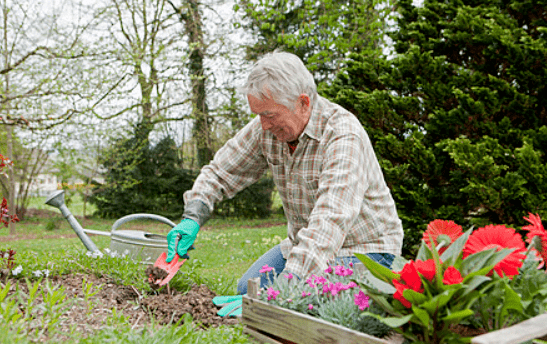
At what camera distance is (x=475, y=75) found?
4.12 m

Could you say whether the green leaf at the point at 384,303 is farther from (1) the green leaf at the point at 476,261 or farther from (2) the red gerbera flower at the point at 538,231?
(2) the red gerbera flower at the point at 538,231

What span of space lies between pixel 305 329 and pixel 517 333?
23.7 inches

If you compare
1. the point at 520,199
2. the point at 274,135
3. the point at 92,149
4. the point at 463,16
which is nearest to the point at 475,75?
the point at 463,16

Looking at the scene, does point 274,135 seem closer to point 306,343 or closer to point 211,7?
point 306,343

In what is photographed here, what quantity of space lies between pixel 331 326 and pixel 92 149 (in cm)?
1257

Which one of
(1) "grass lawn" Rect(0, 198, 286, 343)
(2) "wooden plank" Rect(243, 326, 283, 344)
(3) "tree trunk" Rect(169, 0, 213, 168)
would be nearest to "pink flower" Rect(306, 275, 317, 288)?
(2) "wooden plank" Rect(243, 326, 283, 344)

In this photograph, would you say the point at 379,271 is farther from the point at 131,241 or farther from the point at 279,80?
the point at 131,241

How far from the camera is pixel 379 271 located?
4.42 ft

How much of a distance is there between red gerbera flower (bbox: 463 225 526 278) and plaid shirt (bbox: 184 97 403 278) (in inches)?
23.4

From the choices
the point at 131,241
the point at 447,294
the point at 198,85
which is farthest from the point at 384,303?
the point at 198,85

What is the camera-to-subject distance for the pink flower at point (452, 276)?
120cm

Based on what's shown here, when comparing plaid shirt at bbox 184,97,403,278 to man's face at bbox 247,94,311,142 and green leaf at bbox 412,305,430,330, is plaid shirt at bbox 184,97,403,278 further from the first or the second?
green leaf at bbox 412,305,430,330

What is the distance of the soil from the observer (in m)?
1.97

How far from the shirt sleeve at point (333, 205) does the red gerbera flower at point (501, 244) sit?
0.57m
